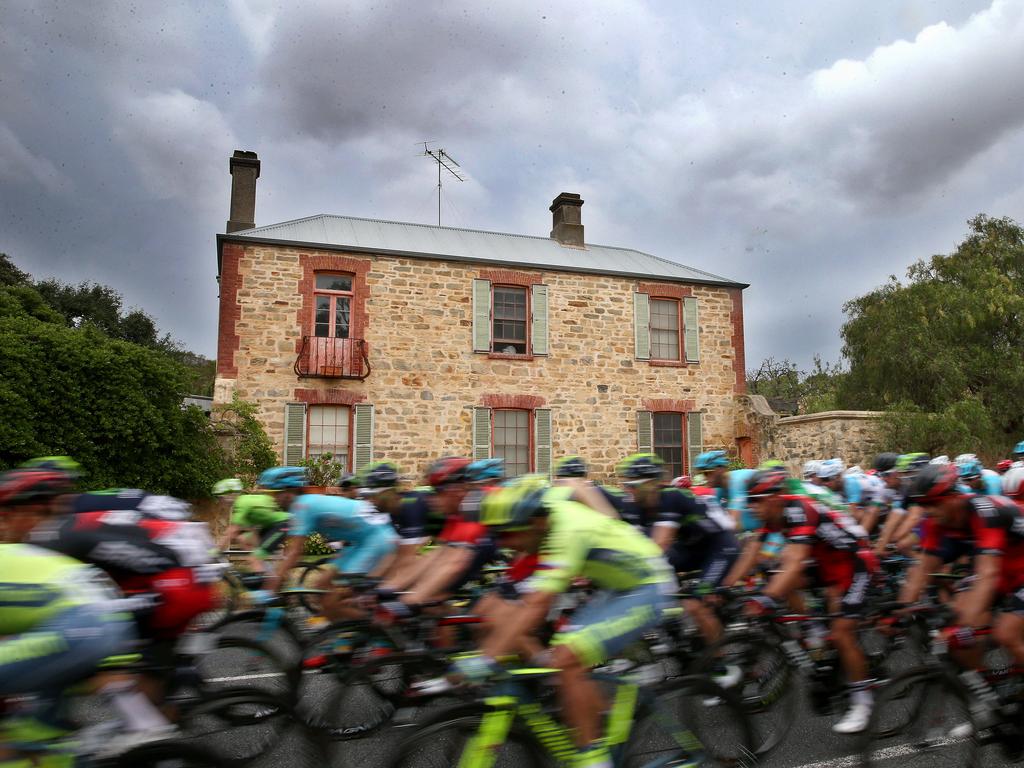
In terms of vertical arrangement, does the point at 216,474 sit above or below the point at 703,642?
above

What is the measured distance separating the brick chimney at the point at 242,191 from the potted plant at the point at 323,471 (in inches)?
233

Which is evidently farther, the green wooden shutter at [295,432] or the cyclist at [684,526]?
the green wooden shutter at [295,432]

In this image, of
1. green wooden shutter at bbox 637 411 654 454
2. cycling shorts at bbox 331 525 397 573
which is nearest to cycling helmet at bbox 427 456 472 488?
cycling shorts at bbox 331 525 397 573

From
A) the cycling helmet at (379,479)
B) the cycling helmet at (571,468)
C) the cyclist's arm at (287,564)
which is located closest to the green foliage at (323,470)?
the cycling helmet at (379,479)

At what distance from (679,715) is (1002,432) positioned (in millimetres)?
21050

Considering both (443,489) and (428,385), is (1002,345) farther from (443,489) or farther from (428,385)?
(443,489)

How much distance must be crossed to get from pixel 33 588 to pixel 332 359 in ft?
47.0

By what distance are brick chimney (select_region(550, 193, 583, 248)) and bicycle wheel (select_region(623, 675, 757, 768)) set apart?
59.8 ft

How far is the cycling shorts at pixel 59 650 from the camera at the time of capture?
8.55ft

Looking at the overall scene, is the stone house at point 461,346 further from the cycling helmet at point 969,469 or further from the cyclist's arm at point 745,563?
the cycling helmet at point 969,469

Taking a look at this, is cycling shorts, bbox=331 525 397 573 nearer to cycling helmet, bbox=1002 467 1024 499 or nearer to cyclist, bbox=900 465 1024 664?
cyclist, bbox=900 465 1024 664

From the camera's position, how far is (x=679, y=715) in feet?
12.4

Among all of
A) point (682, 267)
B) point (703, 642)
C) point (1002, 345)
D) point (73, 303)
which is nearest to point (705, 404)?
point (682, 267)

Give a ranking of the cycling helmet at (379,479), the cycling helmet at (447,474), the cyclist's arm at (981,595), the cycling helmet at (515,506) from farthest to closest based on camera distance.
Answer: the cycling helmet at (379,479), the cycling helmet at (447,474), the cyclist's arm at (981,595), the cycling helmet at (515,506)
